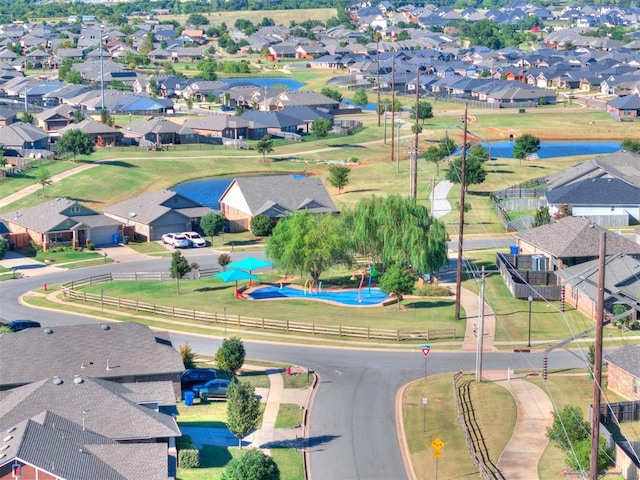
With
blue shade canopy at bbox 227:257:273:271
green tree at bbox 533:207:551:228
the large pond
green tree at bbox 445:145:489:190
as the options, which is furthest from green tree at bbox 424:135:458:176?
blue shade canopy at bbox 227:257:273:271

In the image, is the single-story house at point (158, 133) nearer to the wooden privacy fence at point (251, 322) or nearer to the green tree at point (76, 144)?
the green tree at point (76, 144)

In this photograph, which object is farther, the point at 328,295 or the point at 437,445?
the point at 328,295

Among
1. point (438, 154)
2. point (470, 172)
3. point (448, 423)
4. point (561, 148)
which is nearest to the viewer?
point (448, 423)

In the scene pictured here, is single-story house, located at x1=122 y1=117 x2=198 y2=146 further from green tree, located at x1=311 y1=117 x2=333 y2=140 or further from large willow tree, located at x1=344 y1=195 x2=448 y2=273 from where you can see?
large willow tree, located at x1=344 y1=195 x2=448 y2=273

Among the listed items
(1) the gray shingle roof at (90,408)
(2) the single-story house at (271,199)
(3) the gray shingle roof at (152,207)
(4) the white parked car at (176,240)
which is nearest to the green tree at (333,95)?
(2) the single-story house at (271,199)

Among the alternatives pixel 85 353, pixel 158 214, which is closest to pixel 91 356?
pixel 85 353

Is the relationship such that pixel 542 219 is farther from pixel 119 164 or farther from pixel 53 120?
pixel 53 120
